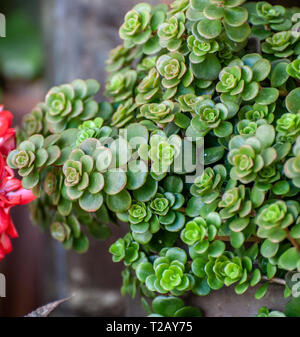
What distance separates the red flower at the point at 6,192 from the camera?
1.99 ft

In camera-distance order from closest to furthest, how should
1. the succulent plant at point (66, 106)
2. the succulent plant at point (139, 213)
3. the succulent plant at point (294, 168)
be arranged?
the succulent plant at point (294, 168) < the succulent plant at point (139, 213) < the succulent plant at point (66, 106)

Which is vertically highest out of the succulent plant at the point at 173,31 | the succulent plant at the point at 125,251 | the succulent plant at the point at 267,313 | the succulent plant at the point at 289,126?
the succulent plant at the point at 173,31

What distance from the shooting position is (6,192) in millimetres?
621

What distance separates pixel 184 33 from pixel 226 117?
138 mm

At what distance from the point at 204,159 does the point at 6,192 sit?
0.88ft

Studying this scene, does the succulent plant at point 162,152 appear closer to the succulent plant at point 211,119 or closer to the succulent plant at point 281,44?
the succulent plant at point 211,119

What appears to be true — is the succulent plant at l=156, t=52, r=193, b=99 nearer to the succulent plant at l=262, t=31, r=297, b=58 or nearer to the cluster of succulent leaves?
the cluster of succulent leaves

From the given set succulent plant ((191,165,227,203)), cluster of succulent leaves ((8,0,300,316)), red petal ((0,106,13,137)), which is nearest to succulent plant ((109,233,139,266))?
cluster of succulent leaves ((8,0,300,316))

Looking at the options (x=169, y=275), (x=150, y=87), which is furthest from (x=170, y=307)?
(x=150, y=87)

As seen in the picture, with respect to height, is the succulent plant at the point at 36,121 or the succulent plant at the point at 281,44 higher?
the succulent plant at the point at 281,44

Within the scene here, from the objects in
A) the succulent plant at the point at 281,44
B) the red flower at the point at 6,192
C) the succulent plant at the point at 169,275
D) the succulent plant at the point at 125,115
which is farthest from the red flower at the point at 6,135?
the succulent plant at the point at 281,44

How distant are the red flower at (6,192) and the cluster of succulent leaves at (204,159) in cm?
4

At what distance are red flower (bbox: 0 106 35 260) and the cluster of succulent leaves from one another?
0.04 m

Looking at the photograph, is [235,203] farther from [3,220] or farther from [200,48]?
[3,220]
